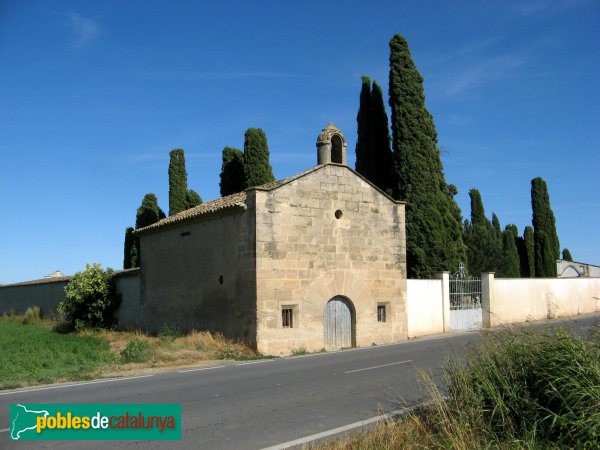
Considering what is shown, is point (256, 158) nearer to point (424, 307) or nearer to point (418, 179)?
point (418, 179)

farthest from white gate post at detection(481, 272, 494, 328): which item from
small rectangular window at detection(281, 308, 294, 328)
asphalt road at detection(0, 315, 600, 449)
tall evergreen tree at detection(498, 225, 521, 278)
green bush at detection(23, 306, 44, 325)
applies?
green bush at detection(23, 306, 44, 325)

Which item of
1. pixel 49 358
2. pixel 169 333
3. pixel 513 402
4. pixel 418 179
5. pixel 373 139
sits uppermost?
pixel 373 139

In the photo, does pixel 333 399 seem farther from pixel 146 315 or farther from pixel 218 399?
pixel 146 315

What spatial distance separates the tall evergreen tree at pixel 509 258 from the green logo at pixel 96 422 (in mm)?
36527

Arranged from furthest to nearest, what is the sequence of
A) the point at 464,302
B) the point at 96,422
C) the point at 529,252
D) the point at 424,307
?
the point at 529,252, the point at 464,302, the point at 424,307, the point at 96,422

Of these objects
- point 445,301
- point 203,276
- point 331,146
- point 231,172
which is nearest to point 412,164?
point 445,301

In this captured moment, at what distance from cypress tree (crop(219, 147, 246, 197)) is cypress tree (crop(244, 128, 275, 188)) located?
9.36ft

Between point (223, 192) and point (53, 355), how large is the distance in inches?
660

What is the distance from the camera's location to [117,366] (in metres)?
15.0

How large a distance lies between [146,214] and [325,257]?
24.2 m

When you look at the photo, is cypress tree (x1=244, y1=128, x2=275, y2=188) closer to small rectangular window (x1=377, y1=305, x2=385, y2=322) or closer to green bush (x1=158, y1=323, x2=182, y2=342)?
green bush (x1=158, y1=323, x2=182, y2=342)

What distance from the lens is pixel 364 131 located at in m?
32.5

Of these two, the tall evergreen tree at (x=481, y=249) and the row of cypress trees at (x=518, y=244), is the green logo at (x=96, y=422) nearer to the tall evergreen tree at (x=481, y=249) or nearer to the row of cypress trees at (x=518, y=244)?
the tall evergreen tree at (x=481, y=249)

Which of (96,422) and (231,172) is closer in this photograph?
(96,422)
